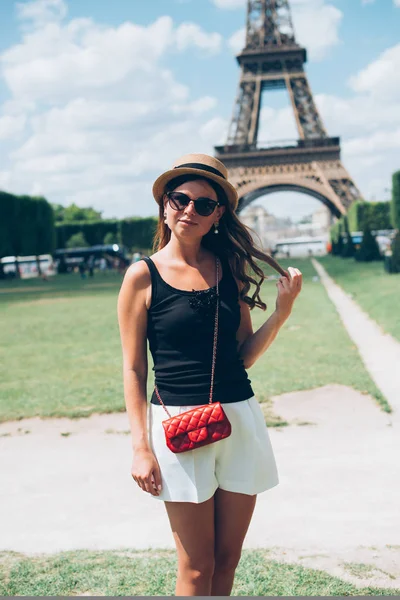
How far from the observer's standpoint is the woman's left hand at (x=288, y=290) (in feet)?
8.94

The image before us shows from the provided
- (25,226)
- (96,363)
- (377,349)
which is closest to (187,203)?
(96,363)

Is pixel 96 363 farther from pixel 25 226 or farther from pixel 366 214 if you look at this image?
pixel 366 214

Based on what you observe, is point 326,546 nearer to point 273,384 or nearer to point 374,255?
point 273,384

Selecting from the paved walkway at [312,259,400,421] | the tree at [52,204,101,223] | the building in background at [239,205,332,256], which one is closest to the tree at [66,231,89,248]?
the building in background at [239,205,332,256]

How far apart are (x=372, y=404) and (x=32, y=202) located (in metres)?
46.8

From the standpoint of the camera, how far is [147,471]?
2410 mm

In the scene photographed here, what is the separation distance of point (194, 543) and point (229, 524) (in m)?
0.15

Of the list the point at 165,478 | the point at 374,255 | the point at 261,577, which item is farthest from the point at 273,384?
the point at 374,255

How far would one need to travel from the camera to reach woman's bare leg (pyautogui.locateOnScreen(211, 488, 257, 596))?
2.52 metres

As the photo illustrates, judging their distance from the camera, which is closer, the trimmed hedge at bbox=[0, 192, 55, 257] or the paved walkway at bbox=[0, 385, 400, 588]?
the paved walkway at bbox=[0, 385, 400, 588]

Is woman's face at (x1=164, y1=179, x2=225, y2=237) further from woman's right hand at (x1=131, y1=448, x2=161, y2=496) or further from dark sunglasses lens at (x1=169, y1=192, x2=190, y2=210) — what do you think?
woman's right hand at (x1=131, y1=448, x2=161, y2=496)

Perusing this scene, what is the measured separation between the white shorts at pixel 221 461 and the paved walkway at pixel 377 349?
457 cm

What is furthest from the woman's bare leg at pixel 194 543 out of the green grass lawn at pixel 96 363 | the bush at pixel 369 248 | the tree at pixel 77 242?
the tree at pixel 77 242

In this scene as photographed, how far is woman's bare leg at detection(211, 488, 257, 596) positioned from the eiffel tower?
58.0m
